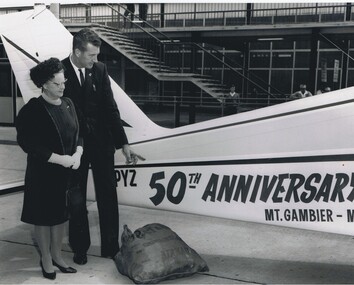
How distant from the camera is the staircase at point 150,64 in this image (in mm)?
13805

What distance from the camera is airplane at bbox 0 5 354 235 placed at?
9.46 ft

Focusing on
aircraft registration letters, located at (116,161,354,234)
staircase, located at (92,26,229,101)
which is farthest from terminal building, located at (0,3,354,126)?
aircraft registration letters, located at (116,161,354,234)

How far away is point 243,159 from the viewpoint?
122 inches

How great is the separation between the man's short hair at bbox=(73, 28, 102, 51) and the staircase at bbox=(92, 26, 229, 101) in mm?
10332

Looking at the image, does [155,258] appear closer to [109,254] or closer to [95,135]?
[109,254]

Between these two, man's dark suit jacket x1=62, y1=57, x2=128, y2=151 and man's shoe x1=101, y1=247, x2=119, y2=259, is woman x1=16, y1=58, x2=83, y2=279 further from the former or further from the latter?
man's shoe x1=101, y1=247, x2=119, y2=259

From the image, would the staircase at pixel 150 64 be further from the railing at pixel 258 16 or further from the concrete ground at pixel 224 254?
the concrete ground at pixel 224 254

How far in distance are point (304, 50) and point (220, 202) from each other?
711 inches

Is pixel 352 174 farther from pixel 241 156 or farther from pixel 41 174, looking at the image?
pixel 41 174

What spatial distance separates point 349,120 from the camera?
2824 millimetres

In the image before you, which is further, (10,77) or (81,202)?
(10,77)

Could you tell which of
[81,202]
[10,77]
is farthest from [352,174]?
[10,77]

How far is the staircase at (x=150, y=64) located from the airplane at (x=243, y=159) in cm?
1012

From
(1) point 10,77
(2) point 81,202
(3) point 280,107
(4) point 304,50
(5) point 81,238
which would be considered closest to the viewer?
(3) point 280,107
